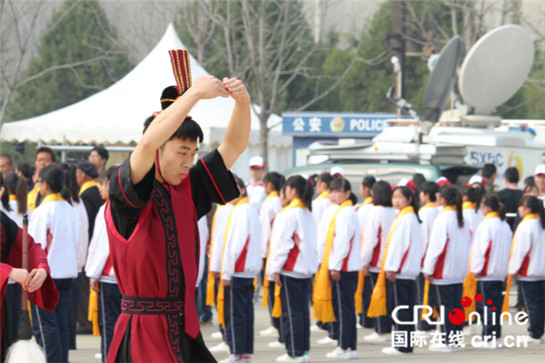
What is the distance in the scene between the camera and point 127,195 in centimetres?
378

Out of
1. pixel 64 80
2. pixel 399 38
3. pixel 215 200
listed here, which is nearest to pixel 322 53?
pixel 64 80

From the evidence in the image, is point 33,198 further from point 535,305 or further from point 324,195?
point 535,305

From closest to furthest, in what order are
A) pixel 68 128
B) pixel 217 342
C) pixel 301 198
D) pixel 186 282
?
pixel 186 282, pixel 301 198, pixel 217 342, pixel 68 128

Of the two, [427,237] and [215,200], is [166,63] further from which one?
A: [215,200]

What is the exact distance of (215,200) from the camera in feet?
13.9

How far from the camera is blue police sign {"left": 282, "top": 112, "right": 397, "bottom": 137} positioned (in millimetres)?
21469

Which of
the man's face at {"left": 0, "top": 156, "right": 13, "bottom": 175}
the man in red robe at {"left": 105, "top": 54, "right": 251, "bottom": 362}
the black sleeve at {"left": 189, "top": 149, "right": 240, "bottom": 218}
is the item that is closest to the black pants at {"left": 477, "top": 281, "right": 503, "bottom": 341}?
the man's face at {"left": 0, "top": 156, "right": 13, "bottom": 175}

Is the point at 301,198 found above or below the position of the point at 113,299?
above

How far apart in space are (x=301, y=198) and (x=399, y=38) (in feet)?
47.6

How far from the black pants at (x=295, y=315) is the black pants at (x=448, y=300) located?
1.61 meters

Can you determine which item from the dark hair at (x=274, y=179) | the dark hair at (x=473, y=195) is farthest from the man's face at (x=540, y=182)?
the dark hair at (x=274, y=179)

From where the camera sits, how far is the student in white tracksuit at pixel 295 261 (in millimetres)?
9164

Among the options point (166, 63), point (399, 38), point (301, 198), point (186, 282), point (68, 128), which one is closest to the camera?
point (186, 282)

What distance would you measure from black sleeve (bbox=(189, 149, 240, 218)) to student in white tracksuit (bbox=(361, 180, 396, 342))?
6518 mm
